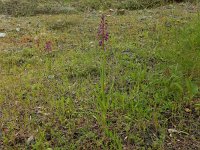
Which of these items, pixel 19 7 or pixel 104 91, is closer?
pixel 104 91

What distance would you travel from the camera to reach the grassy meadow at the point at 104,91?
10.1 feet

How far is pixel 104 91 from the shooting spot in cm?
353

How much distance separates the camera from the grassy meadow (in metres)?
3.07

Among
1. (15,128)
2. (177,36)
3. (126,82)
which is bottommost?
(15,128)

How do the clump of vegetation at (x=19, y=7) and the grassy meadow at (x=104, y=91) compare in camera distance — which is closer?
the grassy meadow at (x=104, y=91)

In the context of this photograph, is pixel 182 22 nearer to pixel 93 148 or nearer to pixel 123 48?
pixel 123 48

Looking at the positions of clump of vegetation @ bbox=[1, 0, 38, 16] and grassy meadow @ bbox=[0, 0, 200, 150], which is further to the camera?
clump of vegetation @ bbox=[1, 0, 38, 16]

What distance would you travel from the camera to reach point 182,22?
5684 mm

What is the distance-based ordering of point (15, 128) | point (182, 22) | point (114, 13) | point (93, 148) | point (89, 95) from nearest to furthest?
point (93, 148), point (15, 128), point (89, 95), point (182, 22), point (114, 13)

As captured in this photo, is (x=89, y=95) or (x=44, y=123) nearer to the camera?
(x=44, y=123)

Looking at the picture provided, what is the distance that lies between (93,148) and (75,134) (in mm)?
268

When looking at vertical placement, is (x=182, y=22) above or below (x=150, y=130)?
above

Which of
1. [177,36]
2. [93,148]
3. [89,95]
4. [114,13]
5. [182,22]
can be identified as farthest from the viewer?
[114,13]

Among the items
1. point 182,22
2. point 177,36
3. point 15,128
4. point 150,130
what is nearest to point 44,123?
point 15,128
